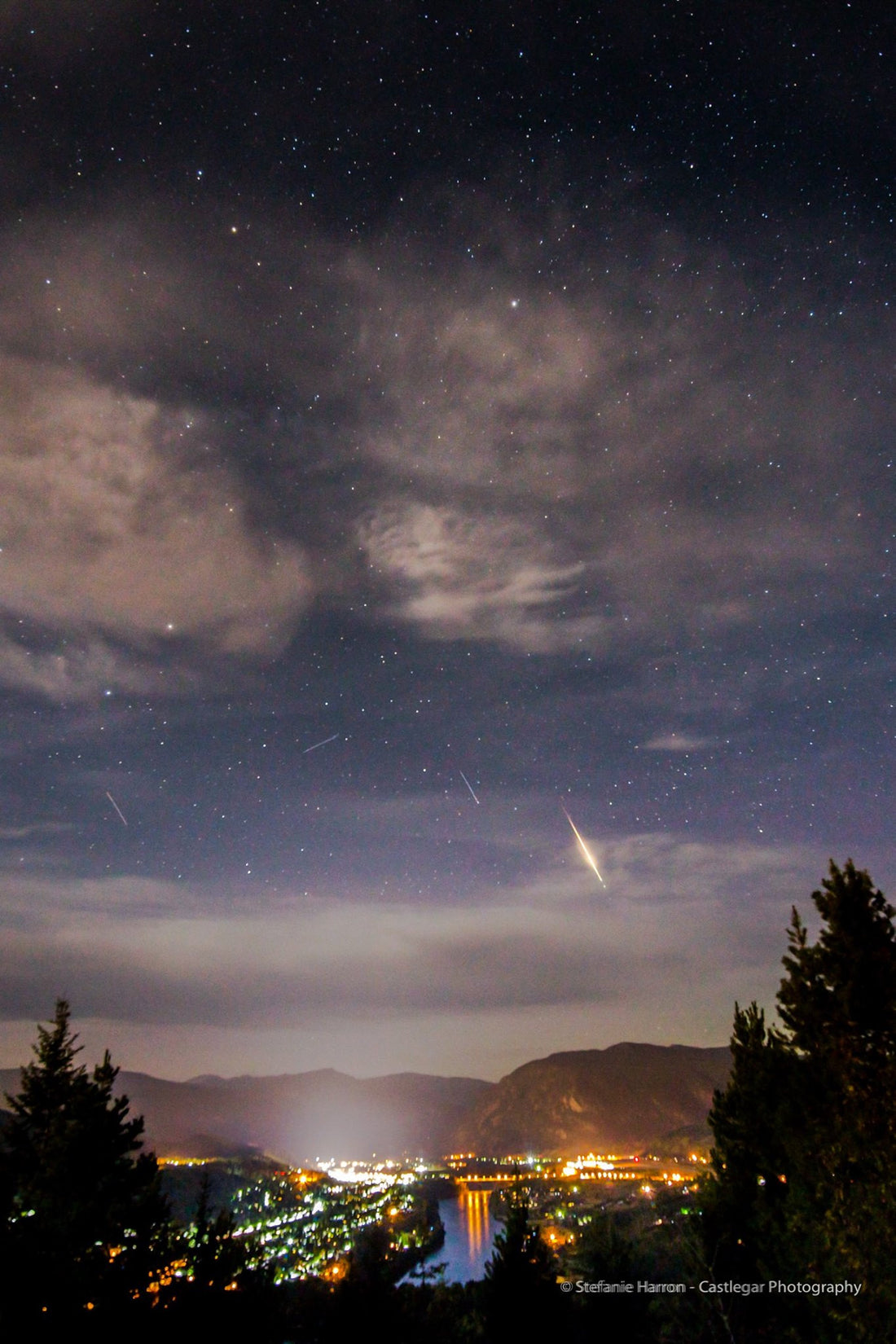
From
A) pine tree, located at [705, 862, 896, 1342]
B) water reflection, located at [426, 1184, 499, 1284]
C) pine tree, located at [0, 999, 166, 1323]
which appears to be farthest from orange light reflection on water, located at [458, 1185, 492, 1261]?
pine tree, located at [0, 999, 166, 1323]

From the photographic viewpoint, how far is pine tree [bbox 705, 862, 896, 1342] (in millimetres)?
15844

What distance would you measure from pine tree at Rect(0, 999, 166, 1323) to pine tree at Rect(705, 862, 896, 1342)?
17.3m

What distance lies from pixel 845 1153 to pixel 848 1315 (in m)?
3.42

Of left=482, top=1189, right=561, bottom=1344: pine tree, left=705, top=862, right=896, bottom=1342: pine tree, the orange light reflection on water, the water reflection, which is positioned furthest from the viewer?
the orange light reflection on water

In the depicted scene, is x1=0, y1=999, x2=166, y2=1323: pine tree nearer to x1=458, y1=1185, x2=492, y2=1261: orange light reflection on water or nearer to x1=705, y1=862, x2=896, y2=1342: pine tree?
x1=705, y1=862, x2=896, y2=1342: pine tree

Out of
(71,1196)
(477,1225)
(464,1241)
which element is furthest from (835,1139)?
(477,1225)

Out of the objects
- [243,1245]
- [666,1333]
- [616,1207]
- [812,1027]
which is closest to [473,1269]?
[616,1207]

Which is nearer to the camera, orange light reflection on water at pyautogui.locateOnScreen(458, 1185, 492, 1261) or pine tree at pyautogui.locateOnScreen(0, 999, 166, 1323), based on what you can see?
pine tree at pyautogui.locateOnScreen(0, 999, 166, 1323)

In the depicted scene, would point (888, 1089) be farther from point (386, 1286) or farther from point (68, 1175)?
point (68, 1175)

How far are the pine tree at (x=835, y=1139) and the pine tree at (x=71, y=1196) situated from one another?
17.3 meters

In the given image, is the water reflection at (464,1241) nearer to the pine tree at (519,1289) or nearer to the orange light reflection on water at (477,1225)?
the orange light reflection on water at (477,1225)

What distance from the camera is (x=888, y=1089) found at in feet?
52.4

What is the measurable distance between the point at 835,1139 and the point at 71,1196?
69.8 ft

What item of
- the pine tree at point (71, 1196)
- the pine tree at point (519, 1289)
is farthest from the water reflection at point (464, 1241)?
the pine tree at point (519, 1289)
